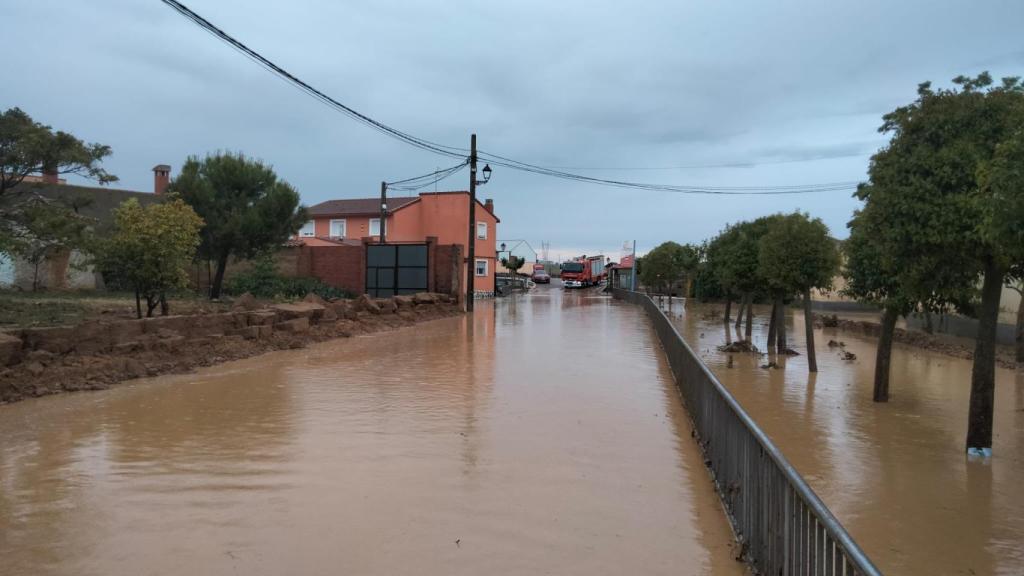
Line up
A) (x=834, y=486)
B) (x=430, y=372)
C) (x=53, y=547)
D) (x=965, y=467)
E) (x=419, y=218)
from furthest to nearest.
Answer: (x=419, y=218)
(x=430, y=372)
(x=965, y=467)
(x=834, y=486)
(x=53, y=547)

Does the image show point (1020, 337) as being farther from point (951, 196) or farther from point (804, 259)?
point (951, 196)

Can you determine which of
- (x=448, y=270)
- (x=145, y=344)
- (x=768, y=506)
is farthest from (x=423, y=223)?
(x=768, y=506)

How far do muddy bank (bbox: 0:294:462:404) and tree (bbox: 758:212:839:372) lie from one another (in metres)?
11.3

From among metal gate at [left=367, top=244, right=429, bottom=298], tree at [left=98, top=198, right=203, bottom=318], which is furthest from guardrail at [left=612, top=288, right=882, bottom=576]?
metal gate at [left=367, top=244, right=429, bottom=298]

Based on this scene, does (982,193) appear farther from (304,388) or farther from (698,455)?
(304,388)

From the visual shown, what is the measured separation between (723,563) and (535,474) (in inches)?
84.1

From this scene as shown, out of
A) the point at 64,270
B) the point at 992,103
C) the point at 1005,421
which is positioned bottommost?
the point at 1005,421

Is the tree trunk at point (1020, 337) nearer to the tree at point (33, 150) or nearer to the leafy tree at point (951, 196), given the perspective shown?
the leafy tree at point (951, 196)

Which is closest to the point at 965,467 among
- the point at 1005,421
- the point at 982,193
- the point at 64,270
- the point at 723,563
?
the point at 982,193

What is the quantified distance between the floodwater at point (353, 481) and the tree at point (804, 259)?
684 cm

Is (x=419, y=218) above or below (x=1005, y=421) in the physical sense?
above

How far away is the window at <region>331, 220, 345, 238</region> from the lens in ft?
151

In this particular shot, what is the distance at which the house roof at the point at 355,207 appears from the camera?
4491cm

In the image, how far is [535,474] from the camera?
625 cm
